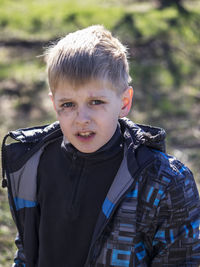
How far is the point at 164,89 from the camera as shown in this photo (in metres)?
6.14

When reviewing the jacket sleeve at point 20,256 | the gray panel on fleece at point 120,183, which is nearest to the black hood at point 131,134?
the gray panel on fleece at point 120,183

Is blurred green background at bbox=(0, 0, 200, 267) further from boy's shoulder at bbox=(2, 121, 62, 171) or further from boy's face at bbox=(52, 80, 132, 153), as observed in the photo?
boy's face at bbox=(52, 80, 132, 153)

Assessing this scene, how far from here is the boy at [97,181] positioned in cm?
179

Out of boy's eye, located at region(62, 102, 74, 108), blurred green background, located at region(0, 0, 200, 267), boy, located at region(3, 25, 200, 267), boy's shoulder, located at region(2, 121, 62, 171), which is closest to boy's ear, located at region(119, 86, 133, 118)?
boy, located at region(3, 25, 200, 267)

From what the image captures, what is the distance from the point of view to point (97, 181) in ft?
6.36

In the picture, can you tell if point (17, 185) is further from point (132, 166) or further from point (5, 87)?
point (5, 87)

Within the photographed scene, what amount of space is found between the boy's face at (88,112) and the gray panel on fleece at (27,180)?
243 millimetres

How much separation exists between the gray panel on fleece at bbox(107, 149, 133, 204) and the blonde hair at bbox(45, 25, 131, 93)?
0.32 meters

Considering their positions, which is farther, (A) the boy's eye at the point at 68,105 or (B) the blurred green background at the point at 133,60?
(B) the blurred green background at the point at 133,60

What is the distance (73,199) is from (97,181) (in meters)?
0.12

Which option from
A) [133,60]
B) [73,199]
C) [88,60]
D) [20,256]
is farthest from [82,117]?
[133,60]

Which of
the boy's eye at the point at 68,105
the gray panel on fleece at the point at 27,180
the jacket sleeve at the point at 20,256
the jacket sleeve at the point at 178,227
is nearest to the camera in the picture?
the jacket sleeve at the point at 178,227

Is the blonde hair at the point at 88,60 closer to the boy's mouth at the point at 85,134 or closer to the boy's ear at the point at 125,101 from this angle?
the boy's ear at the point at 125,101

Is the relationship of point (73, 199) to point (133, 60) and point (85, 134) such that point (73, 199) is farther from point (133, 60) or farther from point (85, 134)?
point (133, 60)
